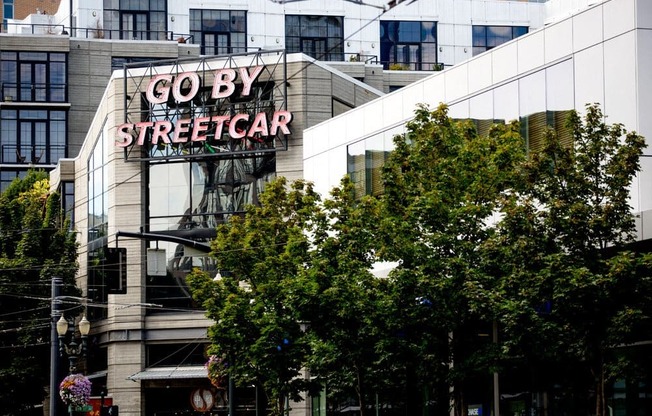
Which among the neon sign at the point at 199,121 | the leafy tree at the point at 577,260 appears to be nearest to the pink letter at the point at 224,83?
the neon sign at the point at 199,121

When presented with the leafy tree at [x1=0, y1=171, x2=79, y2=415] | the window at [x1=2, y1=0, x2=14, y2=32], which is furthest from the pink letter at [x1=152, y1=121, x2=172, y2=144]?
the window at [x1=2, y1=0, x2=14, y2=32]

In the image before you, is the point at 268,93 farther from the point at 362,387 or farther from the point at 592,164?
the point at 592,164

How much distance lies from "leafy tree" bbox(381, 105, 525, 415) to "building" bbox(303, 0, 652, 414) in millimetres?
3174

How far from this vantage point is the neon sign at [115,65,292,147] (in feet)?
208

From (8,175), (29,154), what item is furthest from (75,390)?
(8,175)

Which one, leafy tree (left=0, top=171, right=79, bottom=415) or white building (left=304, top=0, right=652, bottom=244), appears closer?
white building (left=304, top=0, right=652, bottom=244)

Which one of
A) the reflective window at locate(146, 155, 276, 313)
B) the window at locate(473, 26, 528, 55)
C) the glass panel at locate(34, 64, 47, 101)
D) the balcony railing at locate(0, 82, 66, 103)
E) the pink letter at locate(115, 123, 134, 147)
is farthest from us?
the window at locate(473, 26, 528, 55)

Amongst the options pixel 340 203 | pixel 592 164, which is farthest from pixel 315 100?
pixel 592 164

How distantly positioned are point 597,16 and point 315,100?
2658cm

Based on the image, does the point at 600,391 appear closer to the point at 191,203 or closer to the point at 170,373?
the point at 170,373

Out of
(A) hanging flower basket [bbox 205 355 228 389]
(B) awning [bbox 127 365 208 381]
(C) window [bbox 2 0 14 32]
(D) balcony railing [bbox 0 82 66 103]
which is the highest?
→ (C) window [bbox 2 0 14 32]

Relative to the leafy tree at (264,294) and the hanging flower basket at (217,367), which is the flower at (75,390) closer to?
the hanging flower basket at (217,367)

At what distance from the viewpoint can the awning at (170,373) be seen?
64.0 meters

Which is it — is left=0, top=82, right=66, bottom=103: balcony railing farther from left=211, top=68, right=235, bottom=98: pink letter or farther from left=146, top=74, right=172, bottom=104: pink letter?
left=211, top=68, right=235, bottom=98: pink letter
